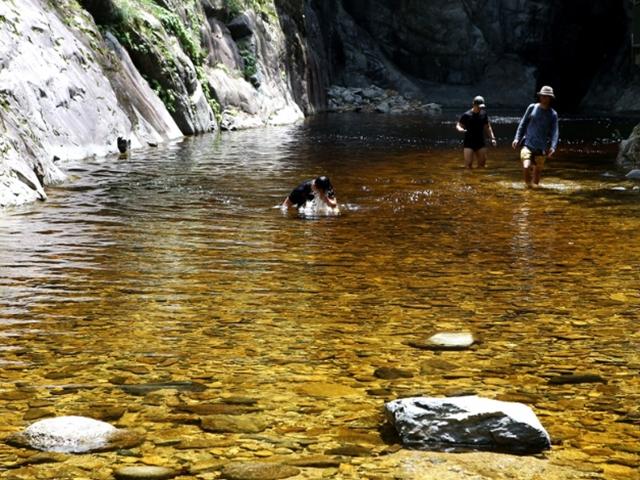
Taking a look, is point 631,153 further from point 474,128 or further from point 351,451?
point 351,451

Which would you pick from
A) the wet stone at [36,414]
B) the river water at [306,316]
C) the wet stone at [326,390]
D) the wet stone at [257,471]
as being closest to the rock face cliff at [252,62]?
the river water at [306,316]

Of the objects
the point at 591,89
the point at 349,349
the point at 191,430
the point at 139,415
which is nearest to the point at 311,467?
the point at 191,430

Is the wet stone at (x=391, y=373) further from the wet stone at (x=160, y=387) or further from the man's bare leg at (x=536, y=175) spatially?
the man's bare leg at (x=536, y=175)

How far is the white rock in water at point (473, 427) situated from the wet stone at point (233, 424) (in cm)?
70

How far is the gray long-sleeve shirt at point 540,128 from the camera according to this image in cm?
1541

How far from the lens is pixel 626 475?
12.5 ft

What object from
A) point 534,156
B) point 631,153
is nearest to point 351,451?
point 534,156

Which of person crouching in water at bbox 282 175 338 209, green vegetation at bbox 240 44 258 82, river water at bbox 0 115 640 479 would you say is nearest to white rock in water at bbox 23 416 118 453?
river water at bbox 0 115 640 479

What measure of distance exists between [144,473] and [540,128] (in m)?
Answer: 12.8

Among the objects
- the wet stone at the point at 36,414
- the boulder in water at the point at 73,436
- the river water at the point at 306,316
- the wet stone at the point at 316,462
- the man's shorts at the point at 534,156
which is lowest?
the river water at the point at 306,316

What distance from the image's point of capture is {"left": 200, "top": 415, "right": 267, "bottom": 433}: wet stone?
430 centimetres

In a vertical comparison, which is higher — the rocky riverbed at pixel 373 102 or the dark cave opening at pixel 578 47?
the dark cave opening at pixel 578 47

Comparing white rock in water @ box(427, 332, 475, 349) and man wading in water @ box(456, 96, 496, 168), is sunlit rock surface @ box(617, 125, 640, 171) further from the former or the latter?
white rock in water @ box(427, 332, 475, 349)

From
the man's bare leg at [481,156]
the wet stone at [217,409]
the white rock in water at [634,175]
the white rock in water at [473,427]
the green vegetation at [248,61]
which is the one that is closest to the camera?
the white rock in water at [473,427]
